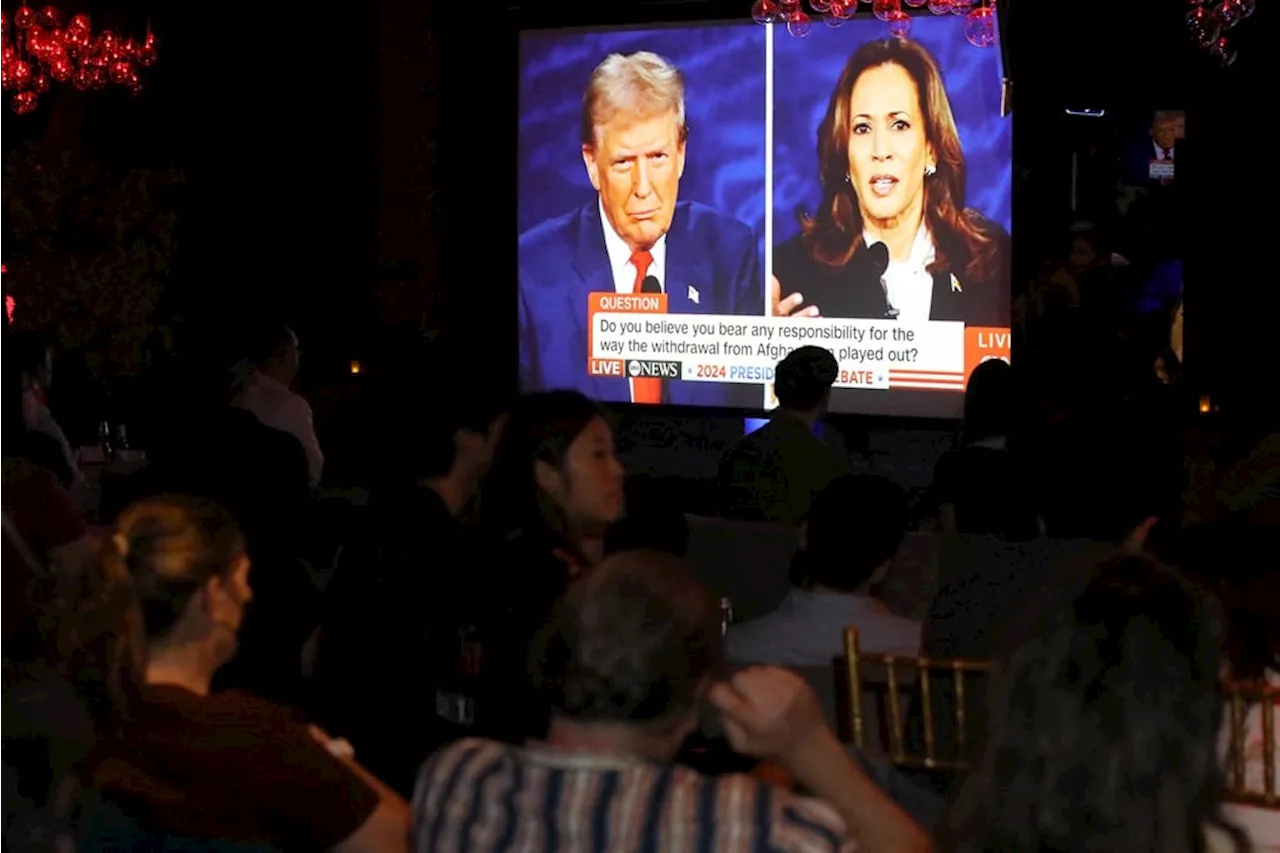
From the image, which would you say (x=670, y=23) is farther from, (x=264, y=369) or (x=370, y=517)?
(x=370, y=517)

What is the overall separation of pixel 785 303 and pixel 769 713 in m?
7.24

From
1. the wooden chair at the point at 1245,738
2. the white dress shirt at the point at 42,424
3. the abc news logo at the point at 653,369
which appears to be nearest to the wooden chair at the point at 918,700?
the wooden chair at the point at 1245,738

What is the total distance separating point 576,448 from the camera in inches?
135

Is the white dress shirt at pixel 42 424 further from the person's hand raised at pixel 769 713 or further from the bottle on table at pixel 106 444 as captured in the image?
the person's hand raised at pixel 769 713

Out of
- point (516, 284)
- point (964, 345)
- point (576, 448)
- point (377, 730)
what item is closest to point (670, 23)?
point (516, 284)

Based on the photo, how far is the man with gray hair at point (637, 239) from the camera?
9062 mm

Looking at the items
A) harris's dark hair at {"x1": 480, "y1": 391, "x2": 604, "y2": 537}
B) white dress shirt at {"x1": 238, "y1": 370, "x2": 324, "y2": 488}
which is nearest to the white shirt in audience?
harris's dark hair at {"x1": 480, "y1": 391, "x2": 604, "y2": 537}

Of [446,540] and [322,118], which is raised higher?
[322,118]

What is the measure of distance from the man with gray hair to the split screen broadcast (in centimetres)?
1

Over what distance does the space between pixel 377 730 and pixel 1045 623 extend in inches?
62.5

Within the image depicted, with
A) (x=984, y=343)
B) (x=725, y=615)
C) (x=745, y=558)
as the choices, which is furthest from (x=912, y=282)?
(x=725, y=615)

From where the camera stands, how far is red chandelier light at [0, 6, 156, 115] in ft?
31.7

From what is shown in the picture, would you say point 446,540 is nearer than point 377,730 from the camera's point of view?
No

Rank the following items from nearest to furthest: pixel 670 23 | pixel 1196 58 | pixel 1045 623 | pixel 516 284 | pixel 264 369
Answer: pixel 1045 623
pixel 264 369
pixel 1196 58
pixel 670 23
pixel 516 284
